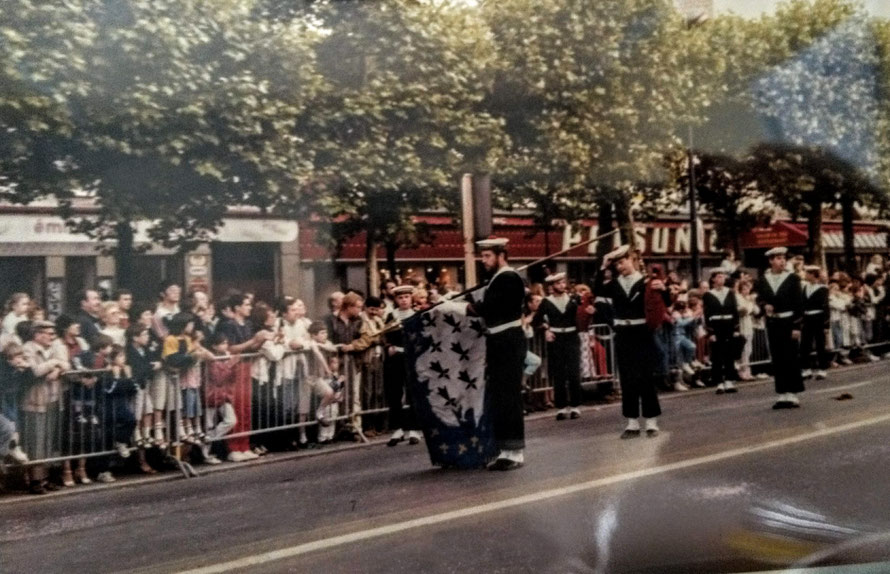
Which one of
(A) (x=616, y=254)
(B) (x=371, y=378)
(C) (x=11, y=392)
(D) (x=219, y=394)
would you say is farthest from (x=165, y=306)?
(B) (x=371, y=378)

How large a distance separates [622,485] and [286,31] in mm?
1666

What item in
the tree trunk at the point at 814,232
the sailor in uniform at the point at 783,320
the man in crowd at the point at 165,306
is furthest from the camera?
the man in crowd at the point at 165,306

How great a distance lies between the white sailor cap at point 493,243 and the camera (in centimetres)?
344

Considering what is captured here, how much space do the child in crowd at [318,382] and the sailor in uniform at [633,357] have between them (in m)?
1.45

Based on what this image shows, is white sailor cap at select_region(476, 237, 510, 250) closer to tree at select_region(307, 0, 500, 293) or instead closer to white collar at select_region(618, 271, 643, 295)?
tree at select_region(307, 0, 500, 293)

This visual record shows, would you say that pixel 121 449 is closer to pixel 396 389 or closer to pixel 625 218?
pixel 396 389

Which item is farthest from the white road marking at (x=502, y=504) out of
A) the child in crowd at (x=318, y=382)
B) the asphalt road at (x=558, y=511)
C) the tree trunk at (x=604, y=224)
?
the child in crowd at (x=318, y=382)

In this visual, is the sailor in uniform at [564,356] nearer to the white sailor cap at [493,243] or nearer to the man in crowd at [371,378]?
the man in crowd at [371,378]

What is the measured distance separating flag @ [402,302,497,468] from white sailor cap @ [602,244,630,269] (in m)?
1.05

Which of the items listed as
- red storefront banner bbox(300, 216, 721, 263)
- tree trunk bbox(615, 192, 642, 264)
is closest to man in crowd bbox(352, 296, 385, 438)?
red storefront banner bbox(300, 216, 721, 263)

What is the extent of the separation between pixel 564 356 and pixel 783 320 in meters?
1.42

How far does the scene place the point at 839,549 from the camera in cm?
327

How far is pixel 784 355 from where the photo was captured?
5.38 metres

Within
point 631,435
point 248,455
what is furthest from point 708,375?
point 248,455
